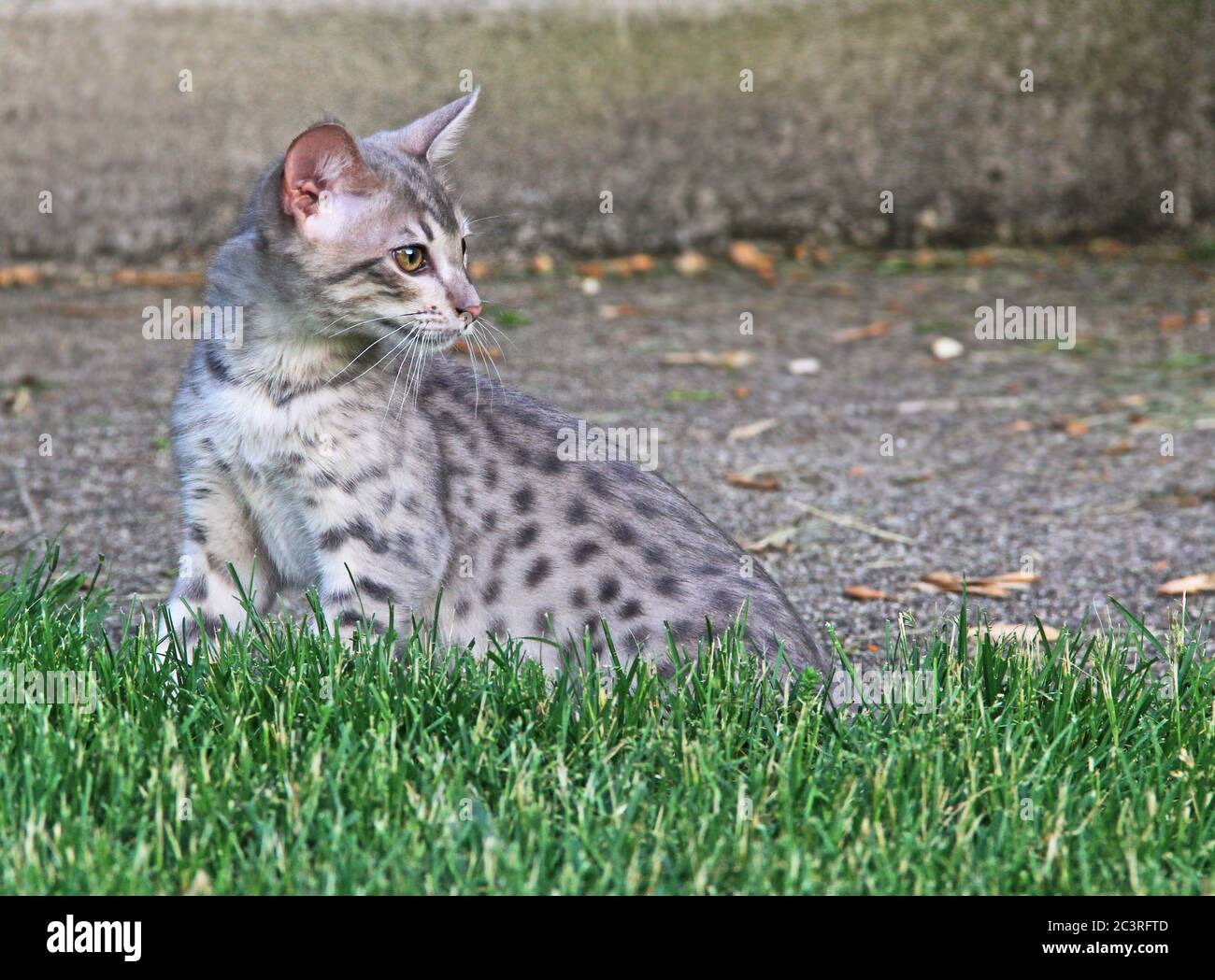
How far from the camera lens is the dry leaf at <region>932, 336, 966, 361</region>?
773 cm

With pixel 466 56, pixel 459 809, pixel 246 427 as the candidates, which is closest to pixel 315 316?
pixel 246 427

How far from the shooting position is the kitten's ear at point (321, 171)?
151 inches

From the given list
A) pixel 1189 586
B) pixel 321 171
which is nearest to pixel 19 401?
pixel 321 171

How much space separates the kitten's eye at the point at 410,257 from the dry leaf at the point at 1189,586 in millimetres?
2500

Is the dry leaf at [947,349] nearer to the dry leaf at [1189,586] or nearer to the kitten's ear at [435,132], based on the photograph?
the dry leaf at [1189,586]

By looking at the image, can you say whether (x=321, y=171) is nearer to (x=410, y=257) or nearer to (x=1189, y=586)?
(x=410, y=257)

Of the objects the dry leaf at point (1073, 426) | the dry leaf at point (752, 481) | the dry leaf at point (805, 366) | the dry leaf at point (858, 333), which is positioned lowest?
the dry leaf at point (752, 481)

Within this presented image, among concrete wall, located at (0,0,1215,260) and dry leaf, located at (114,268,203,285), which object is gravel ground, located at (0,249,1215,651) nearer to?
dry leaf, located at (114,268,203,285)

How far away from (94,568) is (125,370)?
248 cm

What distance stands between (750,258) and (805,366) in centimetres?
186

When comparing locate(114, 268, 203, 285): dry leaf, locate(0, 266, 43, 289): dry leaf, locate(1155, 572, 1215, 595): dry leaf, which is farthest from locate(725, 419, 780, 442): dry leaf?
locate(0, 266, 43, 289): dry leaf

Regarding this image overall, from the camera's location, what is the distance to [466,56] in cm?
899

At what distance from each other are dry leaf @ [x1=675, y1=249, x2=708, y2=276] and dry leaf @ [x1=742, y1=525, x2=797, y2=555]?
391cm

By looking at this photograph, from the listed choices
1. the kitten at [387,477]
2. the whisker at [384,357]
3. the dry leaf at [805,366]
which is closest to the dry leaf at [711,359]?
the dry leaf at [805,366]
